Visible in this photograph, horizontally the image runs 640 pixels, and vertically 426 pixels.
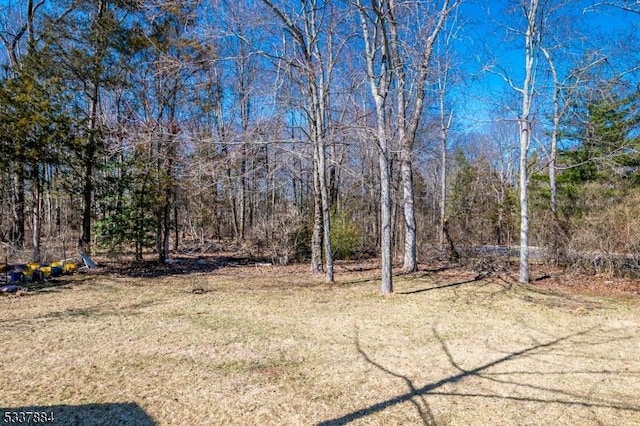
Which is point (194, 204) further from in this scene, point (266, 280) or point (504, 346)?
point (504, 346)

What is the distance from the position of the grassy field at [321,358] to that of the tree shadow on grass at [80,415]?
1cm

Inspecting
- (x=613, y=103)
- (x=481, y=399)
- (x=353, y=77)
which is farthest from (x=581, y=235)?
(x=481, y=399)

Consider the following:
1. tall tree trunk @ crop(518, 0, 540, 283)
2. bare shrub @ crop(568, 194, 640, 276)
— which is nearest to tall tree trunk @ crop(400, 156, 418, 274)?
tall tree trunk @ crop(518, 0, 540, 283)

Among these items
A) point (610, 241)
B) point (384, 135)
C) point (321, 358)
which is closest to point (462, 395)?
point (321, 358)

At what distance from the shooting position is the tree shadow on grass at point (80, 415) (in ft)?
8.81

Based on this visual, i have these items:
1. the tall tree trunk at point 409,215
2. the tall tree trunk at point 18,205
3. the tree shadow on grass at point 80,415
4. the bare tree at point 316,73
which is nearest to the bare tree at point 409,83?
the tall tree trunk at point 409,215

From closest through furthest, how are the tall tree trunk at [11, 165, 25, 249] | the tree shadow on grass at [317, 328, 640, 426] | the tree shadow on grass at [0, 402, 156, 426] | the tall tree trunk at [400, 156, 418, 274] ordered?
the tree shadow on grass at [0, 402, 156, 426]
the tree shadow on grass at [317, 328, 640, 426]
the tall tree trunk at [11, 165, 25, 249]
the tall tree trunk at [400, 156, 418, 274]

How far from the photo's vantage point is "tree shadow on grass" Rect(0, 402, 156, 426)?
2686 mm

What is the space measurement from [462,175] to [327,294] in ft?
65.9

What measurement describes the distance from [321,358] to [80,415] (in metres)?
2.16

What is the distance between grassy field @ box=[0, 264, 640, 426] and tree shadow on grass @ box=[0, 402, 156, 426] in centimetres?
1

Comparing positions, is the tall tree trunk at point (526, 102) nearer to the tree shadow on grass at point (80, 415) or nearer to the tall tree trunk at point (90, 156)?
the tree shadow on grass at point (80, 415)

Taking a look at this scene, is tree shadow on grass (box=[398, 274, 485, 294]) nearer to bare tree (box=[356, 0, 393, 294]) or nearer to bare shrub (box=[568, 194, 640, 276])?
bare tree (box=[356, 0, 393, 294])

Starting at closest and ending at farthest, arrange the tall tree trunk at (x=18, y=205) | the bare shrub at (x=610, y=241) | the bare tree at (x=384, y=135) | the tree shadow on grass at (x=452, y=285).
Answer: the bare tree at (x=384, y=135) → the tree shadow on grass at (x=452, y=285) → the bare shrub at (x=610, y=241) → the tall tree trunk at (x=18, y=205)
